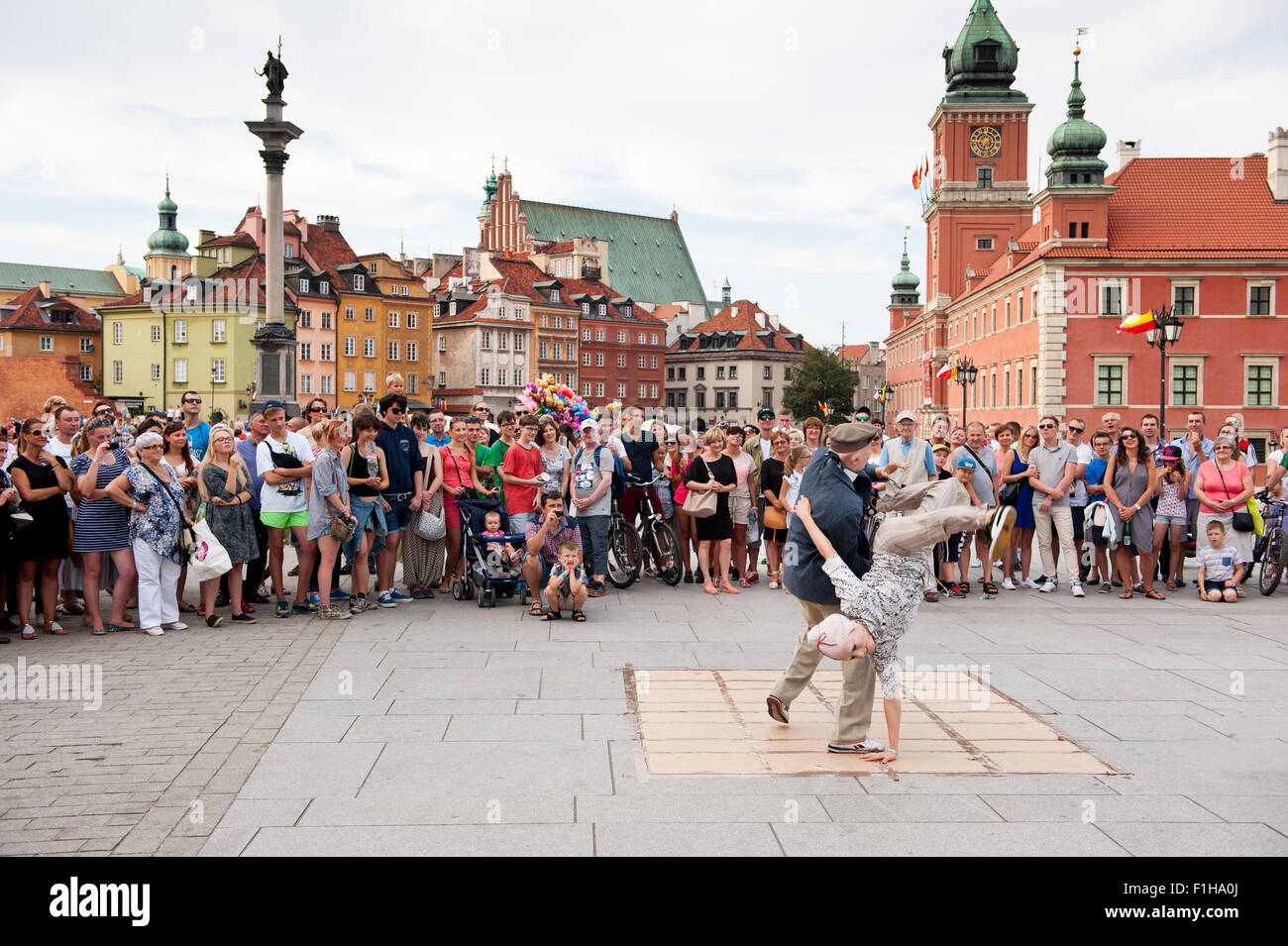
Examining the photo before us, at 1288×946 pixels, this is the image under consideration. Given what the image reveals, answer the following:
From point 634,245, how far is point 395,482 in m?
117

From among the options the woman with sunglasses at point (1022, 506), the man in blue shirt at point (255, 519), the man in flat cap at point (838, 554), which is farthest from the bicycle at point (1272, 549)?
the man in blue shirt at point (255, 519)

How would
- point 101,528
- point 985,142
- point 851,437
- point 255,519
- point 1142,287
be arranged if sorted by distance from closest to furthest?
point 851,437 → point 101,528 → point 255,519 → point 1142,287 → point 985,142

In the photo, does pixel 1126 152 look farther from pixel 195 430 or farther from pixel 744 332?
pixel 195 430

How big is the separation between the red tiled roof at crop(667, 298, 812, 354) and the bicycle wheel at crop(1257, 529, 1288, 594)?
102003mm

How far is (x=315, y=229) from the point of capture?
80500 millimetres

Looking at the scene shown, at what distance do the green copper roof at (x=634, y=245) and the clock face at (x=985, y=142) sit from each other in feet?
147

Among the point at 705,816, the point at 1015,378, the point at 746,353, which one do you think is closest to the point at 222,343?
the point at 1015,378

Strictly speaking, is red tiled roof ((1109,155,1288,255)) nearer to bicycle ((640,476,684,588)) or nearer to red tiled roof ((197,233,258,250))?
bicycle ((640,476,684,588))

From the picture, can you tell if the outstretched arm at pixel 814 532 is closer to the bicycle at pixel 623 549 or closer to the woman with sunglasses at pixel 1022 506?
the bicycle at pixel 623 549

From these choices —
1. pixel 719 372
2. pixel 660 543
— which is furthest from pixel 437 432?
pixel 719 372

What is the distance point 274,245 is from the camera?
2519cm

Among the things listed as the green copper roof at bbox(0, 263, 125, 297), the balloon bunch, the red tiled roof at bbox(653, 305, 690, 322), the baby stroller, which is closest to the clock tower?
the red tiled roof at bbox(653, 305, 690, 322)

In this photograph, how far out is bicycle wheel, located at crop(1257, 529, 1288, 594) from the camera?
12.8 m

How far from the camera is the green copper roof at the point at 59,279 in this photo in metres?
121
